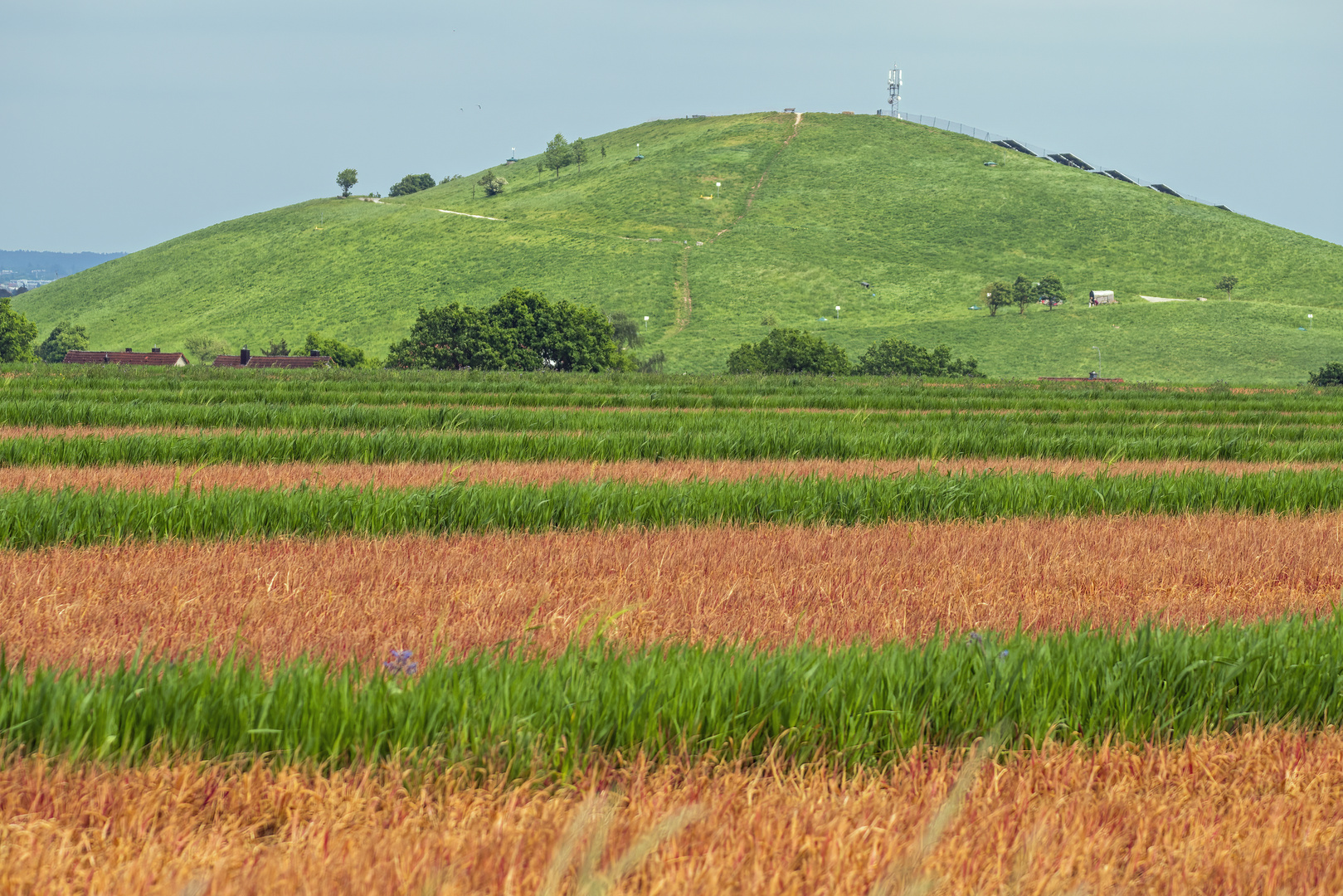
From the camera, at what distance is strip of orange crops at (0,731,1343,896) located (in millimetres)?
3066

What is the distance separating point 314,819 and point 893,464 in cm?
1497

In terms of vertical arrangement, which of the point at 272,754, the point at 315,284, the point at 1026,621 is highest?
the point at 315,284

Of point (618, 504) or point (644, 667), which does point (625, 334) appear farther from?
point (644, 667)

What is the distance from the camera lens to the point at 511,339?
8481 cm

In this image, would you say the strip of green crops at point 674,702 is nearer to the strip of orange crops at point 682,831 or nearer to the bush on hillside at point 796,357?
the strip of orange crops at point 682,831

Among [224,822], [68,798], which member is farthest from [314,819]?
[68,798]

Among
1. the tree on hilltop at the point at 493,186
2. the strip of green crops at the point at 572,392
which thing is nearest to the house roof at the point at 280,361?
the strip of green crops at the point at 572,392

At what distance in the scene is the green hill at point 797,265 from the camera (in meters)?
113

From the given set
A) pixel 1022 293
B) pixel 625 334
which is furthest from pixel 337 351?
pixel 1022 293

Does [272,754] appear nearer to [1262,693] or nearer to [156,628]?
[156,628]

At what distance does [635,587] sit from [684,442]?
1133 cm

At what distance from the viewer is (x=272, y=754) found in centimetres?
390

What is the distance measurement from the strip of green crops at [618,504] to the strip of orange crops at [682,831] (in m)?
6.56

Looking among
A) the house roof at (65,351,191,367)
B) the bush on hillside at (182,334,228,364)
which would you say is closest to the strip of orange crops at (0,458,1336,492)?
the house roof at (65,351,191,367)
